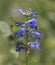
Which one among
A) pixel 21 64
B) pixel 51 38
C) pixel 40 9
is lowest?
pixel 21 64

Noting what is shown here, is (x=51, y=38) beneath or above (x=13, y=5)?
beneath

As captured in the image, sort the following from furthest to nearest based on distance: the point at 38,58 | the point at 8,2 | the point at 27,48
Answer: the point at 8,2 < the point at 38,58 < the point at 27,48

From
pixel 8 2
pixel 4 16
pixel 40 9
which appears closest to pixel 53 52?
pixel 40 9

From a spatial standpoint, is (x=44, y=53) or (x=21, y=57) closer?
(x=21, y=57)

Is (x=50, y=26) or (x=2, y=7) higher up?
(x=2, y=7)

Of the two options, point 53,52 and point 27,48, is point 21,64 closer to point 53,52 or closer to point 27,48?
point 53,52

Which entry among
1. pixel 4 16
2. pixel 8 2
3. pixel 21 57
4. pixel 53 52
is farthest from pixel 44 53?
pixel 8 2

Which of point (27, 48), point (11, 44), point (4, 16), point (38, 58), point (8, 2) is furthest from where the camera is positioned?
point (8, 2)

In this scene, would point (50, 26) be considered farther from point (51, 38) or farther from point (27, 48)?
point (27, 48)

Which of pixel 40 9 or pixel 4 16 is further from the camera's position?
pixel 4 16
